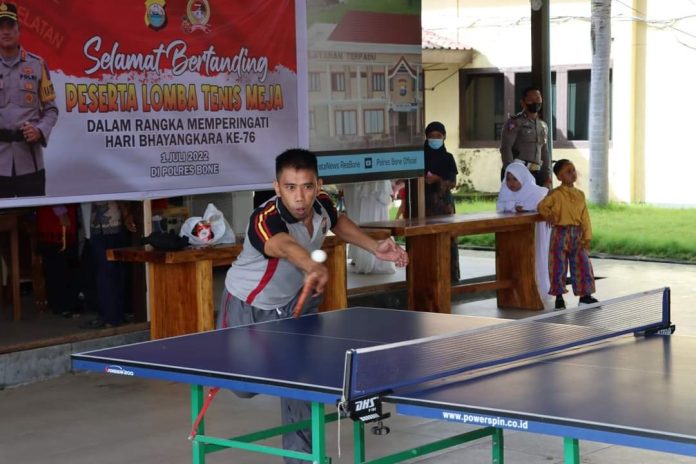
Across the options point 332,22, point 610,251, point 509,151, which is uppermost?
point 332,22

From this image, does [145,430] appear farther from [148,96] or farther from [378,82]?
[378,82]

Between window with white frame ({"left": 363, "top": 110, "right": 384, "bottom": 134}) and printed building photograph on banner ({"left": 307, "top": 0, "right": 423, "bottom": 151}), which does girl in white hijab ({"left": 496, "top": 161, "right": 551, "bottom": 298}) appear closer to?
printed building photograph on banner ({"left": 307, "top": 0, "right": 423, "bottom": 151})

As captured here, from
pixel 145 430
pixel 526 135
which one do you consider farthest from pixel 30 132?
pixel 526 135

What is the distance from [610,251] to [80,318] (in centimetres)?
841

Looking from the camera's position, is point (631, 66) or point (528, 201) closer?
point (528, 201)

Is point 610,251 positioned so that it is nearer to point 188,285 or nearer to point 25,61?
point 188,285

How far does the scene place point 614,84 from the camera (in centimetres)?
2270

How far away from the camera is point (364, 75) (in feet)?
38.1

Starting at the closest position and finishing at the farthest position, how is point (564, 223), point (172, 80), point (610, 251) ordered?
1. point (172, 80)
2. point (564, 223)
3. point (610, 251)

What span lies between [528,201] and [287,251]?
24.3 feet

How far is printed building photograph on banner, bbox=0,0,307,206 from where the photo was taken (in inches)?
354

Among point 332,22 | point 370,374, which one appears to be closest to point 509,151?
point 332,22

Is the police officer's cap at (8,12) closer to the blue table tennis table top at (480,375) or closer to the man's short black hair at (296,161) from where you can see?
the man's short black hair at (296,161)

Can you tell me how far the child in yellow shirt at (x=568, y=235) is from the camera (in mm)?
12156
